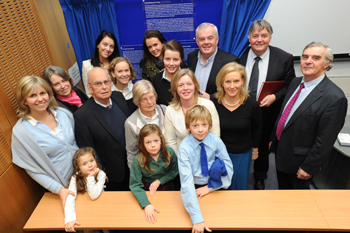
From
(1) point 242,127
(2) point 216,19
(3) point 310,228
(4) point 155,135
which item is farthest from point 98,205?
(2) point 216,19

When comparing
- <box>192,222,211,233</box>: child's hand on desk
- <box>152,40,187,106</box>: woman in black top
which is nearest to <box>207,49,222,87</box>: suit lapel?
<box>152,40,187,106</box>: woman in black top

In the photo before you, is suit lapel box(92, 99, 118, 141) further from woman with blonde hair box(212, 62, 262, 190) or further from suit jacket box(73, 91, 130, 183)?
woman with blonde hair box(212, 62, 262, 190)

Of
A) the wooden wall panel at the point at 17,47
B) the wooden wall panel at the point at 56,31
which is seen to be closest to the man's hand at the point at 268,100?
the wooden wall panel at the point at 17,47

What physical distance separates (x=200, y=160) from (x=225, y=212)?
49 centimetres

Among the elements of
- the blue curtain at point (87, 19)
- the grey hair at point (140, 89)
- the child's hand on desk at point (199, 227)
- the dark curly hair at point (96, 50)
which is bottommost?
the child's hand on desk at point (199, 227)

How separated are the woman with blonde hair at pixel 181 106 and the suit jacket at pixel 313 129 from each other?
763 mm

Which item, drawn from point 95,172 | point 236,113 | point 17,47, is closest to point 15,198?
point 95,172

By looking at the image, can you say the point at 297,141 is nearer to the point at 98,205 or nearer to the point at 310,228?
the point at 310,228

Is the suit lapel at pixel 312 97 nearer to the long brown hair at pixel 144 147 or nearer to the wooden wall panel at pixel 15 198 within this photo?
the long brown hair at pixel 144 147

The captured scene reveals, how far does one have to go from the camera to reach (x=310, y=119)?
78.6 inches

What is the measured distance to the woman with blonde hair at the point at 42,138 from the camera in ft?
6.43

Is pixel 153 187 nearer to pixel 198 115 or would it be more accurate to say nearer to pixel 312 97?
pixel 198 115

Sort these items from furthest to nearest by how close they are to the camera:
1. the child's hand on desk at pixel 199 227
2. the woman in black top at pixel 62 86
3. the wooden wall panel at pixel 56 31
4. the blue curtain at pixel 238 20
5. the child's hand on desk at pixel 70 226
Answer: the blue curtain at pixel 238 20 < the wooden wall panel at pixel 56 31 < the woman in black top at pixel 62 86 < the child's hand on desk at pixel 70 226 < the child's hand on desk at pixel 199 227

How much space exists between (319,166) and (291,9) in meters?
2.56
